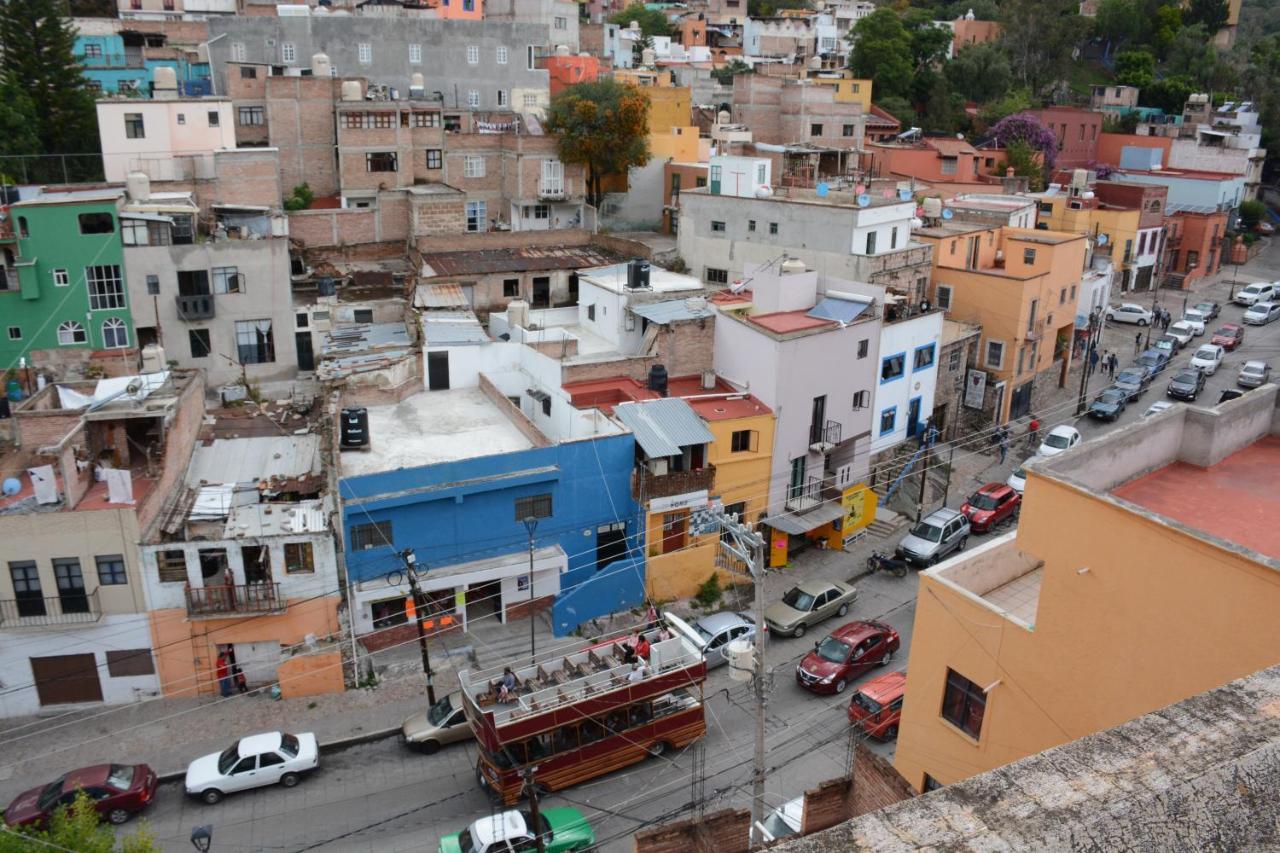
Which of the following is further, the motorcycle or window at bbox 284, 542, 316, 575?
the motorcycle

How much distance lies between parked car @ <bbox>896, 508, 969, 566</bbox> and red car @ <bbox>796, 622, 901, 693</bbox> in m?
5.42

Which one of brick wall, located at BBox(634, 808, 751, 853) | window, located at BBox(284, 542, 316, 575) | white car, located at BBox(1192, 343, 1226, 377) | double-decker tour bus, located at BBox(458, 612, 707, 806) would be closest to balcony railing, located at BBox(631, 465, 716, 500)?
double-decker tour bus, located at BBox(458, 612, 707, 806)

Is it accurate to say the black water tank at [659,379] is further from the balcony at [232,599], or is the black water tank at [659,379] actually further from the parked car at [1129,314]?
the parked car at [1129,314]

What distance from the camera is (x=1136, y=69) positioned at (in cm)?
9056

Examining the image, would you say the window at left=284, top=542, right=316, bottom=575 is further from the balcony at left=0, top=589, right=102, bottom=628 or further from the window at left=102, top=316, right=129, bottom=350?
the window at left=102, top=316, right=129, bottom=350

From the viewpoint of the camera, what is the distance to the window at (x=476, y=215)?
51.3 m

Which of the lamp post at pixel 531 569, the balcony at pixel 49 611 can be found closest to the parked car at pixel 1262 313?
the lamp post at pixel 531 569

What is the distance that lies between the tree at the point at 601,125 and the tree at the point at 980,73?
45.9 metres

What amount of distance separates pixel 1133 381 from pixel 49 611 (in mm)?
43273

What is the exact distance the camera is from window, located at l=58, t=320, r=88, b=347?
34.0 m

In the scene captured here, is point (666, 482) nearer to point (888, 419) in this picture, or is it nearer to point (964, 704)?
point (888, 419)

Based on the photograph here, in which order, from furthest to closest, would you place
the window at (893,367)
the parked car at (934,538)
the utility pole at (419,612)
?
1. the window at (893,367)
2. the parked car at (934,538)
3. the utility pole at (419,612)

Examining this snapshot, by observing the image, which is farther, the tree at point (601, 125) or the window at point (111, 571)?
the tree at point (601, 125)

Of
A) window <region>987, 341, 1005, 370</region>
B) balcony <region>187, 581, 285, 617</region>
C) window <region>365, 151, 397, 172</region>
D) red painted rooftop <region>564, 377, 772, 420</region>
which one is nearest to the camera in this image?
balcony <region>187, 581, 285, 617</region>
